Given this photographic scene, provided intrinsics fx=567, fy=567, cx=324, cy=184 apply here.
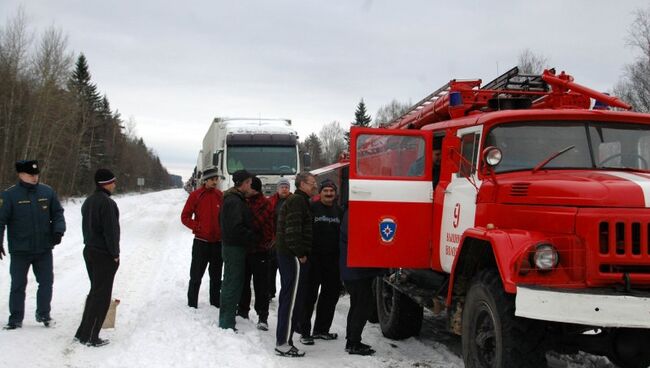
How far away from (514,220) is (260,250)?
3626 mm

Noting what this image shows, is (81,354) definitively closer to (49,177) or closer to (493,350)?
(493,350)

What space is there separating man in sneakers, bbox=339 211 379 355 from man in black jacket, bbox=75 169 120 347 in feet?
8.33

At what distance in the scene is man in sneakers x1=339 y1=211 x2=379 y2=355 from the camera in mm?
6148

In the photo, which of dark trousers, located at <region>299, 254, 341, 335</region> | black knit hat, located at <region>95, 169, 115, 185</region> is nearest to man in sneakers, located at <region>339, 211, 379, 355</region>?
dark trousers, located at <region>299, 254, 341, 335</region>

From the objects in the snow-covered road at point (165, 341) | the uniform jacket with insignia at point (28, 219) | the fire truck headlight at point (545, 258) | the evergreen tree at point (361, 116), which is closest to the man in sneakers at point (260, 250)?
the snow-covered road at point (165, 341)

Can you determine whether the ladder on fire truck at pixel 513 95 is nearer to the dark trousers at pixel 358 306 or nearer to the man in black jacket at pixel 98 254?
the dark trousers at pixel 358 306

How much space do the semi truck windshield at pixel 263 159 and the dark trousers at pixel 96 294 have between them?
10.7 m

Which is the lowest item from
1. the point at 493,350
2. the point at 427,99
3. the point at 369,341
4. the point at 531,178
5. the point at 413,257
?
the point at 369,341

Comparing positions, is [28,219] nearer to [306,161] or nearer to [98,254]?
[98,254]

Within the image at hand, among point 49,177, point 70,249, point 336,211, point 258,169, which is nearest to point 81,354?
point 336,211

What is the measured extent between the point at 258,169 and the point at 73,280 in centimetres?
766

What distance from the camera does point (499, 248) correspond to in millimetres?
4223

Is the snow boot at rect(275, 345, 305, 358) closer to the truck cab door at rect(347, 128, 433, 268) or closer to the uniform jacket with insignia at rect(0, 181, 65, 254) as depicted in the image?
the truck cab door at rect(347, 128, 433, 268)

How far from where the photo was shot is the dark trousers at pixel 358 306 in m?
6.15
